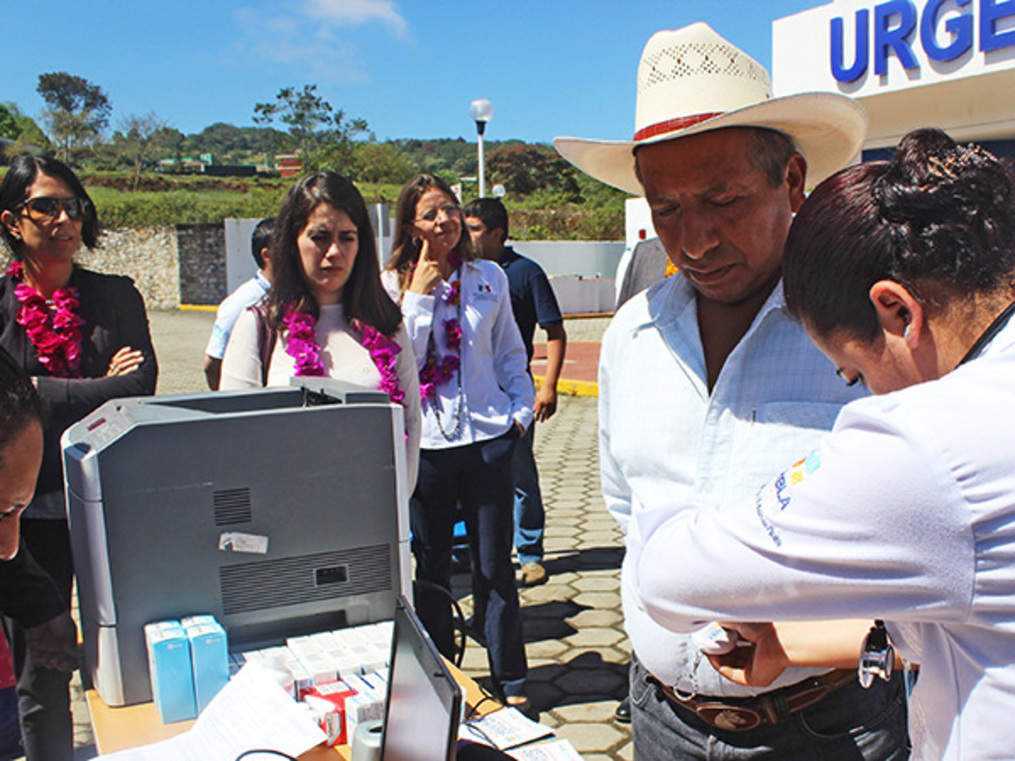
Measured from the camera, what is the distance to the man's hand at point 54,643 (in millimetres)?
1809

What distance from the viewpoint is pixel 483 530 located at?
121 inches

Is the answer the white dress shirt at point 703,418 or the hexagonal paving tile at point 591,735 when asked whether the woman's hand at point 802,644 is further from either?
the hexagonal paving tile at point 591,735

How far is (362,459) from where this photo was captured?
1742 millimetres

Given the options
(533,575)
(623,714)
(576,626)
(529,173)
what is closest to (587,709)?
(623,714)

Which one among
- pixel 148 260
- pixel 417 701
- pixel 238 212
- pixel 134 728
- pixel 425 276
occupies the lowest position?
pixel 134 728

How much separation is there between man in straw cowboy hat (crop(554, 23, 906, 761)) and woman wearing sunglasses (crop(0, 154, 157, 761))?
170 centimetres

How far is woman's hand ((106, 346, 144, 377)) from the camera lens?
2.65 meters

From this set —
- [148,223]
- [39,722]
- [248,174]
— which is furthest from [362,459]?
[248,174]

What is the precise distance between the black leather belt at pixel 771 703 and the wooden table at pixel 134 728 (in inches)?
18.3

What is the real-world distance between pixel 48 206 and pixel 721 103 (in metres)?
2.07

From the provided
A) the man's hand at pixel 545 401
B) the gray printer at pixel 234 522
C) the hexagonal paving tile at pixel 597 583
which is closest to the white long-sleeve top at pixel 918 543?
the gray printer at pixel 234 522

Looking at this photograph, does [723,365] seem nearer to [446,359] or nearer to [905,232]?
[905,232]

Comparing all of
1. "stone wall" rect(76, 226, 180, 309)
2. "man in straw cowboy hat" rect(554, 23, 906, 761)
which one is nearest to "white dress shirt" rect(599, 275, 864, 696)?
"man in straw cowboy hat" rect(554, 23, 906, 761)

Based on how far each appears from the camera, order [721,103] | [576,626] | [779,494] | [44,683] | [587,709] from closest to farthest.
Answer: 1. [779,494]
2. [721,103]
3. [44,683]
4. [587,709]
5. [576,626]
